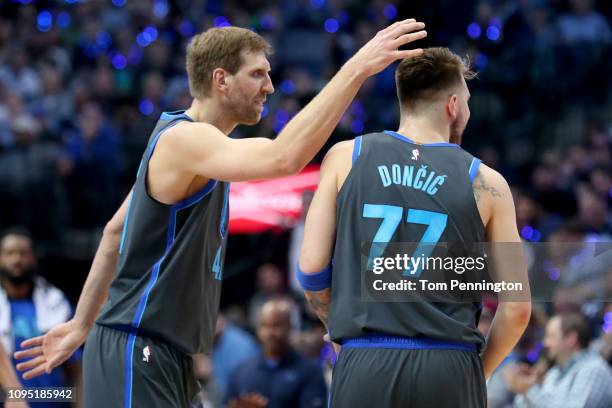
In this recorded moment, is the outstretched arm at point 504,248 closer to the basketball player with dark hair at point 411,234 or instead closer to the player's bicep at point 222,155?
the basketball player with dark hair at point 411,234

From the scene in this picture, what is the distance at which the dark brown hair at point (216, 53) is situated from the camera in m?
4.75

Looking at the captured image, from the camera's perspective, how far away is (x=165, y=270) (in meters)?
4.57

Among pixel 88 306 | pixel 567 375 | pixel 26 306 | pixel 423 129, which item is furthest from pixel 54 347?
pixel 567 375

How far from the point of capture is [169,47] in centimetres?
1584

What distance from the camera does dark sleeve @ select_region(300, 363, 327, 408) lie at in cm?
843

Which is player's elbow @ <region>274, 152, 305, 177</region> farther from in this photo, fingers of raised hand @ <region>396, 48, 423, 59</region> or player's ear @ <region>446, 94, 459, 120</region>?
player's ear @ <region>446, 94, 459, 120</region>

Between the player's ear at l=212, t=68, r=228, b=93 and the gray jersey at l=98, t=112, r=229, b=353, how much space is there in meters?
0.21

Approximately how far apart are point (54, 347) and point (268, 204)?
8080mm

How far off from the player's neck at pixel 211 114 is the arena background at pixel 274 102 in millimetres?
6425

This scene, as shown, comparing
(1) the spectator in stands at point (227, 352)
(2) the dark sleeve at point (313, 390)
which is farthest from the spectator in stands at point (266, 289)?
(2) the dark sleeve at point (313, 390)

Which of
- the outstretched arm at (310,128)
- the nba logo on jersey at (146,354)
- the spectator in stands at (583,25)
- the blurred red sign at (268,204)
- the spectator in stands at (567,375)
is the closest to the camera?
the outstretched arm at (310,128)

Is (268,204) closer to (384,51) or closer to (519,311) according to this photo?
(519,311)

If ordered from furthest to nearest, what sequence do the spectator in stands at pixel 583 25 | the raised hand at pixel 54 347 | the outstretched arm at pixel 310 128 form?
the spectator in stands at pixel 583 25, the raised hand at pixel 54 347, the outstretched arm at pixel 310 128

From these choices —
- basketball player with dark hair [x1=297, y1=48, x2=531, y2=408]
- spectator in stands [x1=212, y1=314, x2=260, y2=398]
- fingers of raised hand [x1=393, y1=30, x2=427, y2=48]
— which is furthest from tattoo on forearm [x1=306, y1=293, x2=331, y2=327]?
spectator in stands [x1=212, y1=314, x2=260, y2=398]
